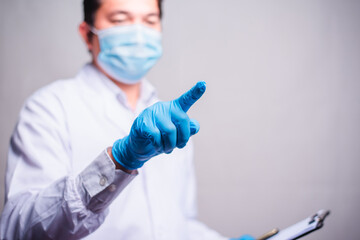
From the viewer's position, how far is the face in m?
1.18

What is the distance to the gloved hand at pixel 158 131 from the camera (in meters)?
0.71

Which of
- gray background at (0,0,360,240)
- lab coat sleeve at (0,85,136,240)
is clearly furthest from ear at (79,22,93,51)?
gray background at (0,0,360,240)

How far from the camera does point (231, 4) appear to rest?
181cm

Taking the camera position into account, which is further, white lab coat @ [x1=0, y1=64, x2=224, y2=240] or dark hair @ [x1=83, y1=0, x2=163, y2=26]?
dark hair @ [x1=83, y1=0, x2=163, y2=26]

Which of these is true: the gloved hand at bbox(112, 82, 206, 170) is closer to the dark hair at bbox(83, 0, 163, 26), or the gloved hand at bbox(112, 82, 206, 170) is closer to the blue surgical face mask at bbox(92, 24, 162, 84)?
the blue surgical face mask at bbox(92, 24, 162, 84)

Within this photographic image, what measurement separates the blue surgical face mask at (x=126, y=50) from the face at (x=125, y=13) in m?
0.02

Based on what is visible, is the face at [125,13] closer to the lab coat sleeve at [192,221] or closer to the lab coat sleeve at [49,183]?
the lab coat sleeve at [49,183]

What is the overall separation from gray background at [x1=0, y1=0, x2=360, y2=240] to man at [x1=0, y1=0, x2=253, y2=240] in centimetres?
44

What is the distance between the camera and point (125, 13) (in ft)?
3.90

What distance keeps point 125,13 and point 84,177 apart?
2.21 feet

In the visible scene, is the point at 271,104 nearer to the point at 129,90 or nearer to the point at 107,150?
the point at 129,90

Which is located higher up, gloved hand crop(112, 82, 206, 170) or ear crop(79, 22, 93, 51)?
ear crop(79, 22, 93, 51)

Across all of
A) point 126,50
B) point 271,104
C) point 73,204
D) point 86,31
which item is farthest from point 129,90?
point 271,104

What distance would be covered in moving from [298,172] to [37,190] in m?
1.44
